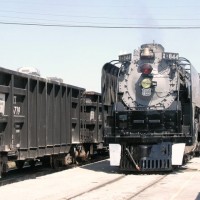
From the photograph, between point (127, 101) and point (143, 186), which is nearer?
point (143, 186)

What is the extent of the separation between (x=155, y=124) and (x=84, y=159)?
4344 millimetres

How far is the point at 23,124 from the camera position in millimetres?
13297

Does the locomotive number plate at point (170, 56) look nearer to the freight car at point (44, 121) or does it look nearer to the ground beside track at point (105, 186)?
the freight car at point (44, 121)

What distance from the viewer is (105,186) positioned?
1188 centimetres

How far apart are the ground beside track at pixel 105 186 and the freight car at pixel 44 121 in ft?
3.01

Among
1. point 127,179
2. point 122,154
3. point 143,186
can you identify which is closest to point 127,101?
point 122,154

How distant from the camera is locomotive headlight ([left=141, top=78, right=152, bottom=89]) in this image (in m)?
16.1

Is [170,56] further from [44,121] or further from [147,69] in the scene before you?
[44,121]

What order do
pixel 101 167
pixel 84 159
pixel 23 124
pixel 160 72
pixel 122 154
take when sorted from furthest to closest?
1. pixel 84 159
2. pixel 101 167
3. pixel 160 72
4. pixel 122 154
5. pixel 23 124

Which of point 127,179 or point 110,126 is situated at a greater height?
point 110,126

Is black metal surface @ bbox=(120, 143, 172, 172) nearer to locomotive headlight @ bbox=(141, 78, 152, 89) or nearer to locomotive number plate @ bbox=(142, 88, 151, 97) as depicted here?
locomotive number plate @ bbox=(142, 88, 151, 97)

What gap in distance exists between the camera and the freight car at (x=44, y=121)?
12.4m

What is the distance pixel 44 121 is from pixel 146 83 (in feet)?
12.4

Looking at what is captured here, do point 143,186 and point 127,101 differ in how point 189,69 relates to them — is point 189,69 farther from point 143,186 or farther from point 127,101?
point 143,186
